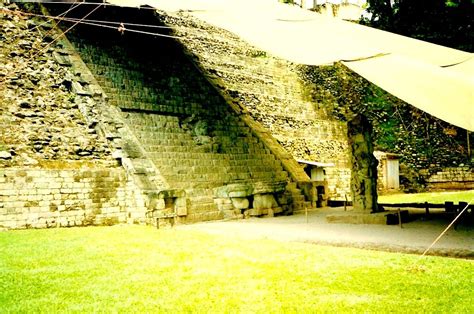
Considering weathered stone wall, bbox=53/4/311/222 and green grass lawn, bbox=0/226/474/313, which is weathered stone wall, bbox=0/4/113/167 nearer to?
weathered stone wall, bbox=53/4/311/222

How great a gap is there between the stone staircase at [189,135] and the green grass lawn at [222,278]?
4.01 meters

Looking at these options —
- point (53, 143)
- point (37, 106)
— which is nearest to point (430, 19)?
point (53, 143)

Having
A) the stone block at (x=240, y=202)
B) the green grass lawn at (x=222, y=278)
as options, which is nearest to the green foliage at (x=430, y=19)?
the stone block at (x=240, y=202)

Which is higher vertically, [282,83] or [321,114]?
[282,83]

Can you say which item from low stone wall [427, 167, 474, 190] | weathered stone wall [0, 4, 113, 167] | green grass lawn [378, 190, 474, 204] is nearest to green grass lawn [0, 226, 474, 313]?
weathered stone wall [0, 4, 113, 167]

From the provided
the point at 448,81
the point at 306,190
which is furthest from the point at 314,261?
the point at 306,190

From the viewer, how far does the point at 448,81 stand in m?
4.44

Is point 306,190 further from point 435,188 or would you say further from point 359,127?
point 435,188

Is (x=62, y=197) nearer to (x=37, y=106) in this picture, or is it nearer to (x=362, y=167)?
(x=37, y=106)

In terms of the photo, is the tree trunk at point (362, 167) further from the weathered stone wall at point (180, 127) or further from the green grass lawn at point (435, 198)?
the green grass lawn at point (435, 198)

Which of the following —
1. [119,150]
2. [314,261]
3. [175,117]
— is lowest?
[314,261]

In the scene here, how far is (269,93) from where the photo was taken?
21.0 metres

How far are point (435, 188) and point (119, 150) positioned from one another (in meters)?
15.4

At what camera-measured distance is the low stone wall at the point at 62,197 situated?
930cm
